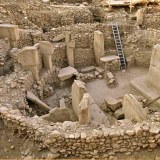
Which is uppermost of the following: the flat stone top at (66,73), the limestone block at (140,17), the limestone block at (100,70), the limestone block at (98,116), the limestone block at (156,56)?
the limestone block at (140,17)

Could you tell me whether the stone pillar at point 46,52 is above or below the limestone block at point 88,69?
above

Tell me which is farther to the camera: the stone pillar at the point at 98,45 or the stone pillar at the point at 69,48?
the stone pillar at the point at 98,45

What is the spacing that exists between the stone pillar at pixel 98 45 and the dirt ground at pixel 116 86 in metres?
1.00

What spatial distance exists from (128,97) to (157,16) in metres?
6.78

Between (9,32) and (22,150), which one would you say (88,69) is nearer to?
(9,32)

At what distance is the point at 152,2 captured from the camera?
1370 centimetres

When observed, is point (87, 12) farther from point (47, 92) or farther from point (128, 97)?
point (128, 97)

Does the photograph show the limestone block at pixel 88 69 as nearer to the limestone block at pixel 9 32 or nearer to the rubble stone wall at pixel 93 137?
the limestone block at pixel 9 32

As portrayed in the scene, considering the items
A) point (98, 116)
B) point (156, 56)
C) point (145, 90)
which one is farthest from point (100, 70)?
point (98, 116)

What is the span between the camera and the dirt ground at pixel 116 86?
929 centimetres

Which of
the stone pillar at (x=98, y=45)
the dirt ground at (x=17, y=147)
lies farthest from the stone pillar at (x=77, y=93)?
the stone pillar at (x=98, y=45)

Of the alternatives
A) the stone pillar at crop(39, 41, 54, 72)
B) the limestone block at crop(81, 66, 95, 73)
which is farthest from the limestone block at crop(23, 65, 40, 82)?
the limestone block at crop(81, 66, 95, 73)

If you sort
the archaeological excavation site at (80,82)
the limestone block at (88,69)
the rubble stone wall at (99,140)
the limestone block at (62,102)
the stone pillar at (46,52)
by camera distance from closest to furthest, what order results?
the rubble stone wall at (99,140) → the archaeological excavation site at (80,82) → the limestone block at (62,102) → the stone pillar at (46,52) → the limestone block at (88,69)

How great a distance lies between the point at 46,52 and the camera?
891 cm
